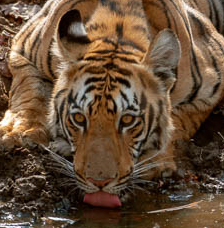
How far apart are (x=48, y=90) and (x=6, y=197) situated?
1.39 meters

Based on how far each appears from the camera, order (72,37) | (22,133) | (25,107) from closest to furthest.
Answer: (72,37)
(22,133)
(25,107)

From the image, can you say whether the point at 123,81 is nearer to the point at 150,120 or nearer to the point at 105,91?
the point at 105,91

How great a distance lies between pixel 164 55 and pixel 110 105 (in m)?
0.58

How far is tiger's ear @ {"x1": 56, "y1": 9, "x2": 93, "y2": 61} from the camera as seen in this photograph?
201 inches

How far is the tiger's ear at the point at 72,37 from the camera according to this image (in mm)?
5113

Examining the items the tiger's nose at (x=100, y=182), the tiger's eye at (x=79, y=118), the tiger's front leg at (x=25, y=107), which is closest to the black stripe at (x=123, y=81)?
the tiger's eye at (x=79, y=118)

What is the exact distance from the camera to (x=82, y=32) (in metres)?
5.20

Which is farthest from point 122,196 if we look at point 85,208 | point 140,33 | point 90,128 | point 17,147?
point 140,33

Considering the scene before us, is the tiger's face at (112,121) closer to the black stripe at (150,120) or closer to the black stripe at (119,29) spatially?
the black stripe at (150,120)

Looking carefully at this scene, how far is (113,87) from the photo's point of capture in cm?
487

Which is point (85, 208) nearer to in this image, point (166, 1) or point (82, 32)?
point (82, 32)

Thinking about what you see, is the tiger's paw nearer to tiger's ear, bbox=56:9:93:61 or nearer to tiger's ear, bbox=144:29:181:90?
tiger's ear, bbox=56:9:93:61

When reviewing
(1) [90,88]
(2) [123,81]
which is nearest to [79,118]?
(1) [90,88]

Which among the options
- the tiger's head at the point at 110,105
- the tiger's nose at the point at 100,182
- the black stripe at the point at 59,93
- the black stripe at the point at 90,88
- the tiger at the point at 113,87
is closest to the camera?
the tiger's nose at the point at 100,182
